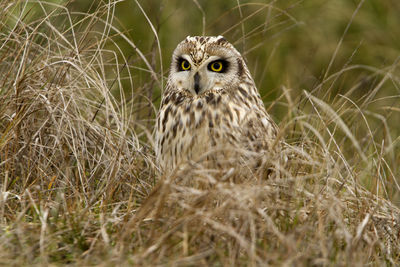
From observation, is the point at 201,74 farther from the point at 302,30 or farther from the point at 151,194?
the point at 302,30

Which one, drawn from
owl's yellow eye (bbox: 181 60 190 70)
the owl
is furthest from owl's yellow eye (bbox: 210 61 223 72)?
owl's yellow eye (bbox: 181 60 190 70)

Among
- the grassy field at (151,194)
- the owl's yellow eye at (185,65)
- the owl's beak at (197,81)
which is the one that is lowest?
the grassy field at (151,194)

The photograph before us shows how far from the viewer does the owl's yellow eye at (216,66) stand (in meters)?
3.14

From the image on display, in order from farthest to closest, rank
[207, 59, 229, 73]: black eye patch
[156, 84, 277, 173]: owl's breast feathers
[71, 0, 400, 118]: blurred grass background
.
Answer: [71, 0, 400, 118]: blurred grass background, [207, 59, 229, 73]: black eye patch, [156, 84, 277, 173]: owl's breast feathers

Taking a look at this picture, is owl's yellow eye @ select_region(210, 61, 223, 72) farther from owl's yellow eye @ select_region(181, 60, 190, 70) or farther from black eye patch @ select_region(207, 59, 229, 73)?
owl's yellow eye @ select_region(181, 60, 190, 70)

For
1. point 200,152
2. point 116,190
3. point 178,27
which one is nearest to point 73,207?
point 116,190

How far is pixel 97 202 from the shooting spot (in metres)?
2.62

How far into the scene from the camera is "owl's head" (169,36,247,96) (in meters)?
3.09

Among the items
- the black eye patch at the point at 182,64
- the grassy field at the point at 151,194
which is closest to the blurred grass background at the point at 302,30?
the grassy field at the point at 151,194

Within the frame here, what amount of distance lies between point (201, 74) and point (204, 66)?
4 cm

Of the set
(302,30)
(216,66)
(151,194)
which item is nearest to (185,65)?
(216,66)

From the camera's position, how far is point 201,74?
3088mm

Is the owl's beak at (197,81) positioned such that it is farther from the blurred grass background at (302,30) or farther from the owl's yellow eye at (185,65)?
the blurred grass background at (302,30)

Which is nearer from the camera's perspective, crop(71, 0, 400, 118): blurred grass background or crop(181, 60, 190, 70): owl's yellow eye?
crop(181, 60, 190, 70): owl's yellow eye
